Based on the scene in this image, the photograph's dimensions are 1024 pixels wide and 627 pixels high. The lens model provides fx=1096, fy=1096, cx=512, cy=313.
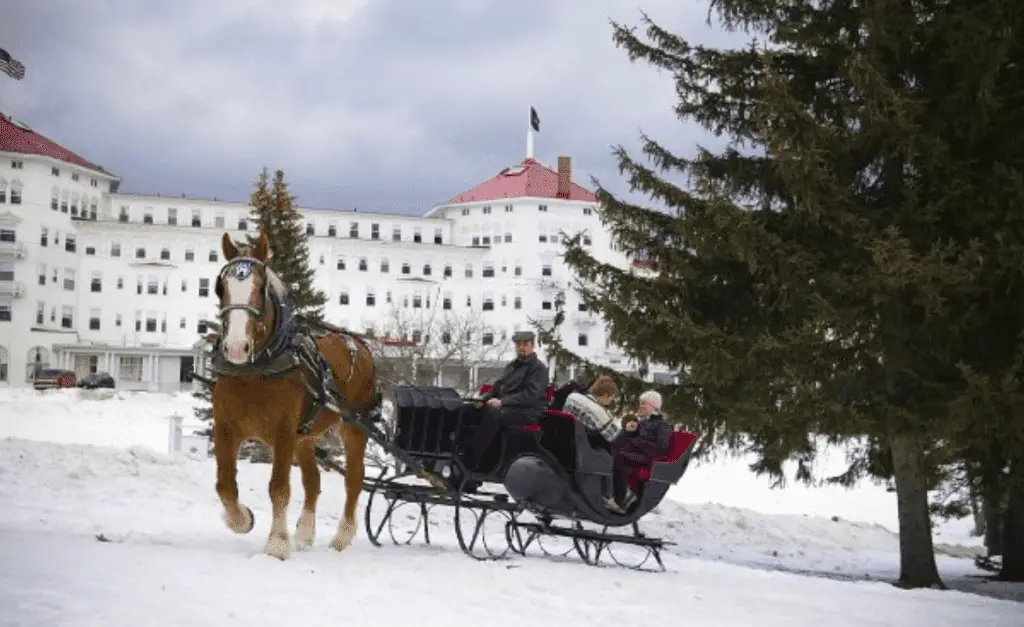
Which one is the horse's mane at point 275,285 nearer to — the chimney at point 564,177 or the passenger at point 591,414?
the passenger at point 591,414

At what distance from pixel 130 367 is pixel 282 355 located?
256 feet

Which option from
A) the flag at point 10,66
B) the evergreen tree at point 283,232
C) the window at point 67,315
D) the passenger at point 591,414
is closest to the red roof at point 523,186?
the window at point 67,315

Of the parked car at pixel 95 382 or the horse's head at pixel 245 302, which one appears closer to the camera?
the horse's head at pixel 245 302

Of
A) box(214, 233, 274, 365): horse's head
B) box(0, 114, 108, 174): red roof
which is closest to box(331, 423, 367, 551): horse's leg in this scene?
box(214, 233, 274, 365): horse's head

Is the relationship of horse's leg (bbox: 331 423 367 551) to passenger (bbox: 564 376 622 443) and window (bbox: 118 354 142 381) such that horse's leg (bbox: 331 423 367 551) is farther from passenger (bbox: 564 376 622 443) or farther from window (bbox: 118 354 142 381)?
window (bbox: 118 354 142 381)

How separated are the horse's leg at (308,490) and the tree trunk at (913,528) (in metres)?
7.69

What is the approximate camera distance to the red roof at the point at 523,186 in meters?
94.3

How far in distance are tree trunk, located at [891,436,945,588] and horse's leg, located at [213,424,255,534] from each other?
8811 mm

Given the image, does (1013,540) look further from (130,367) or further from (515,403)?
(130,367)

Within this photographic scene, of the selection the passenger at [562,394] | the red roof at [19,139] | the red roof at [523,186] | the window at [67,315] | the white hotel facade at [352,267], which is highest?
the red roof at [523,186]

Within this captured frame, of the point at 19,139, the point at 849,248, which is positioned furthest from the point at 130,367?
the point at 19,139

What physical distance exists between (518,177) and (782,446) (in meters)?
84.0

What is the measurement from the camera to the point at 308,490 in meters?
10.4

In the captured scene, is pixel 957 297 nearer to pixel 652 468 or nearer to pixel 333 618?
pixel 652 468
